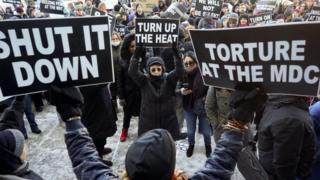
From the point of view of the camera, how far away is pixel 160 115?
17.3ft

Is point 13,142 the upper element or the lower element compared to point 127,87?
upper

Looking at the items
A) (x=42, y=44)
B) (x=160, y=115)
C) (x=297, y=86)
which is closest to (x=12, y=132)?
(x=42, y=44)

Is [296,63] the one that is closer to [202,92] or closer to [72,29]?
[72,29]

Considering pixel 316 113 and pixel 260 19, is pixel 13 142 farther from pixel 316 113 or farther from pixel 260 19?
pixel 260 19

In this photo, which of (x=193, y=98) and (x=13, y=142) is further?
(x=193, y=98)

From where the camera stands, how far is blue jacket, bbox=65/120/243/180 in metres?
2.16

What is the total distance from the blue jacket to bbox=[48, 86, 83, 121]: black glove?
0.20 ft

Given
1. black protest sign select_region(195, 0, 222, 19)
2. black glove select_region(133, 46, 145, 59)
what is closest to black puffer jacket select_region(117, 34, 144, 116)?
black glove select_region(133, 46, 145, 59)

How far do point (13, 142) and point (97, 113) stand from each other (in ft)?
8.26

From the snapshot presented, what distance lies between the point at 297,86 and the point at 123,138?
15.4 ft

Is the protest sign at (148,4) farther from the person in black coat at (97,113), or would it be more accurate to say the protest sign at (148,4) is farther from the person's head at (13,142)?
the person's head at (13,142)

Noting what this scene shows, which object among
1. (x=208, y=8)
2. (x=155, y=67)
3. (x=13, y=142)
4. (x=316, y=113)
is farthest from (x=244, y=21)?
(x=13, y=142)

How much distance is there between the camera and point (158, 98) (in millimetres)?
5219

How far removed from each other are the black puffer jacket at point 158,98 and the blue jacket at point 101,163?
2.78 metres
